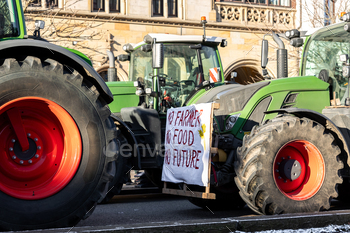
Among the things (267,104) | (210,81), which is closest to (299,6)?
(210,81)

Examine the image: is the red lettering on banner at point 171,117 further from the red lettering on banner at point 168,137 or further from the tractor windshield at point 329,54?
the tractor windshield at point 329,54

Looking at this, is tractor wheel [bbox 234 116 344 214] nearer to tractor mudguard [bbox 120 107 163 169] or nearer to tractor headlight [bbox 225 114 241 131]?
tractor headlight [bbox 225 114 241 131]

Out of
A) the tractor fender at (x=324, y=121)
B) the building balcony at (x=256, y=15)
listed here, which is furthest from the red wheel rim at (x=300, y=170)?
the building balcony at (x=256, y=15)

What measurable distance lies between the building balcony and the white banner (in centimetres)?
1388

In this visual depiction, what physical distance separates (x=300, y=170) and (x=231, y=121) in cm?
120

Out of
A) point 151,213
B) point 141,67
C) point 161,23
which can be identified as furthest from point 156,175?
point 161,23

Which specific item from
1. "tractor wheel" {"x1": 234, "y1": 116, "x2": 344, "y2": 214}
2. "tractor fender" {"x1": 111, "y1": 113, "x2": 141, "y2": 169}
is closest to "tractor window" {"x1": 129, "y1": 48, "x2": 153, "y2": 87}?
"tractor fender" {"x1": 111, "y1": 113, "x2": 141, "y2": 169}

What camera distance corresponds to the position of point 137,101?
7.91 meters

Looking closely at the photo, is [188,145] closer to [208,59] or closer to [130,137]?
[130,137]

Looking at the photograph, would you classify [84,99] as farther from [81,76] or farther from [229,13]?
[229,13]

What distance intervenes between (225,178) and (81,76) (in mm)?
2286

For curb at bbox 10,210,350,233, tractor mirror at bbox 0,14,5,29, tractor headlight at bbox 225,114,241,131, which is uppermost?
tractor mirror at bbox 0,14,5,29

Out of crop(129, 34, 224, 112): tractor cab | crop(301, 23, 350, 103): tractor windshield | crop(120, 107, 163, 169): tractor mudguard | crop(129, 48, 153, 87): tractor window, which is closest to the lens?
crop(301, 23, 350, 103): tractor windshield

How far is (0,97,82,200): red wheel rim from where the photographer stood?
3412 millimetres
